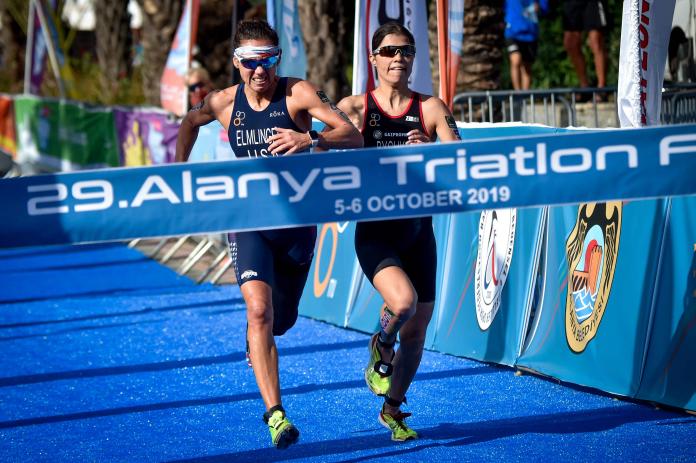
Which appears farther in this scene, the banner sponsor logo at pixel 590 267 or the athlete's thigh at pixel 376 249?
the banner sponsor logo at pixel 590 267

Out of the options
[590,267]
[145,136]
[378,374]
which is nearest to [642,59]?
[590,267]

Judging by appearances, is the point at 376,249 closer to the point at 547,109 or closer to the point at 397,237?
the point at 397,237

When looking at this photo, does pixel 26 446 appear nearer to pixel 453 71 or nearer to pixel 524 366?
pixel 524 366

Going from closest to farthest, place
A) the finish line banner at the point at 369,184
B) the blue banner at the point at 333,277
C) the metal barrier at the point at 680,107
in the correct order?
the finish line banner at the point at 369,184, the metal barrier at the point at 680,107, the blue banner at the point at 333,277

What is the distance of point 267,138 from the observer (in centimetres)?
648

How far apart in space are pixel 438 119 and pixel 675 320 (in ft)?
6.24

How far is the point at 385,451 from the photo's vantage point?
6547mm

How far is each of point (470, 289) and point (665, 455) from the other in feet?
11.1

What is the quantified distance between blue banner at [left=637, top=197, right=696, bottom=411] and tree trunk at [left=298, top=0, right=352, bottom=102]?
1080 centimetres

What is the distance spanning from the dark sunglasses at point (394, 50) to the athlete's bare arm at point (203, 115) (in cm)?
86

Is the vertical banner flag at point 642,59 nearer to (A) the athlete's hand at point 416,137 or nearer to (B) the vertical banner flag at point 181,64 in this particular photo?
(A) the athlete's hand at point 416,137

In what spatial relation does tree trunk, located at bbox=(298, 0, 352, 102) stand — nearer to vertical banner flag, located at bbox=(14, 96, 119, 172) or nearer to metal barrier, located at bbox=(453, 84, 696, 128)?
metal barrier, located at bbox=(453, 84, 696, 128)

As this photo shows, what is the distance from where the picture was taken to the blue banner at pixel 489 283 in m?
8.78

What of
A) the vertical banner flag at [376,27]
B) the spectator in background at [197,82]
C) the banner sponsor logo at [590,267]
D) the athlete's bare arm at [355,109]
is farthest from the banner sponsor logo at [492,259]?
the spectator in background at [197,82]
